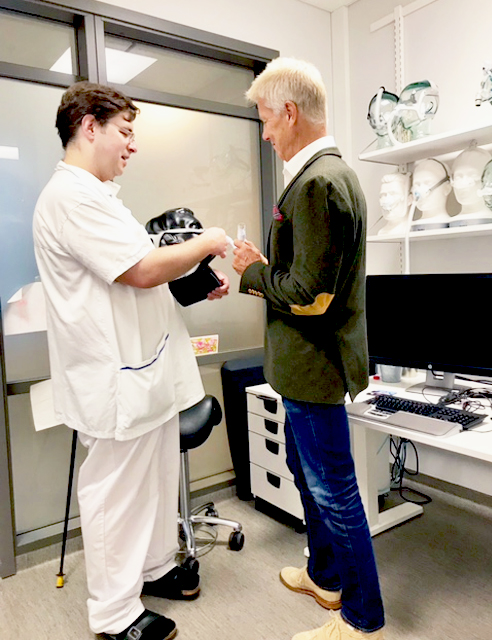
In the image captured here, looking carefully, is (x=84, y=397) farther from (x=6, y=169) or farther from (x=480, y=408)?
(x=480, y=408)

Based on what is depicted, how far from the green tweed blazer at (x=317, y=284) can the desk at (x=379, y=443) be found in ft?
1.04

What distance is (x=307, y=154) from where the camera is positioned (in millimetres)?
1371

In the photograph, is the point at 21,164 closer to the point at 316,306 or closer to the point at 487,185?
the point at 316,306

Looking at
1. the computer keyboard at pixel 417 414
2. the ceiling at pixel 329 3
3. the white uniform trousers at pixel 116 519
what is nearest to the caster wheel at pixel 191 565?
the white uniform trousers at pixel 116 519

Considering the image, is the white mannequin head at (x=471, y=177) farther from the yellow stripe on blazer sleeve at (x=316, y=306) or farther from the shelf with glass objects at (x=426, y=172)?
the yellow stripe on blazer sleeve at (x=316, y=306)

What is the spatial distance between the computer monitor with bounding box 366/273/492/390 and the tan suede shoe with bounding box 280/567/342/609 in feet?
2.87

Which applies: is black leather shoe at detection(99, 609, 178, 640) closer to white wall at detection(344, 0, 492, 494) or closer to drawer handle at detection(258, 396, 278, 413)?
drawer handle at detection(258, 396, 278, 413)

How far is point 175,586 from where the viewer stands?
5.83 feet

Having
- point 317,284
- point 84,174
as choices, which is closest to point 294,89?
point 317,284

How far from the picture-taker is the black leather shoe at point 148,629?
5.01ft

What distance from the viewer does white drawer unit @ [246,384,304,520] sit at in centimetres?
216

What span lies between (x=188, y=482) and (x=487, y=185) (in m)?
1.70

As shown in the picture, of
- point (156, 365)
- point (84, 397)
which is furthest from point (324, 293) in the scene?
point (84, 397)

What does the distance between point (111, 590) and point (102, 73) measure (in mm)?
1974
